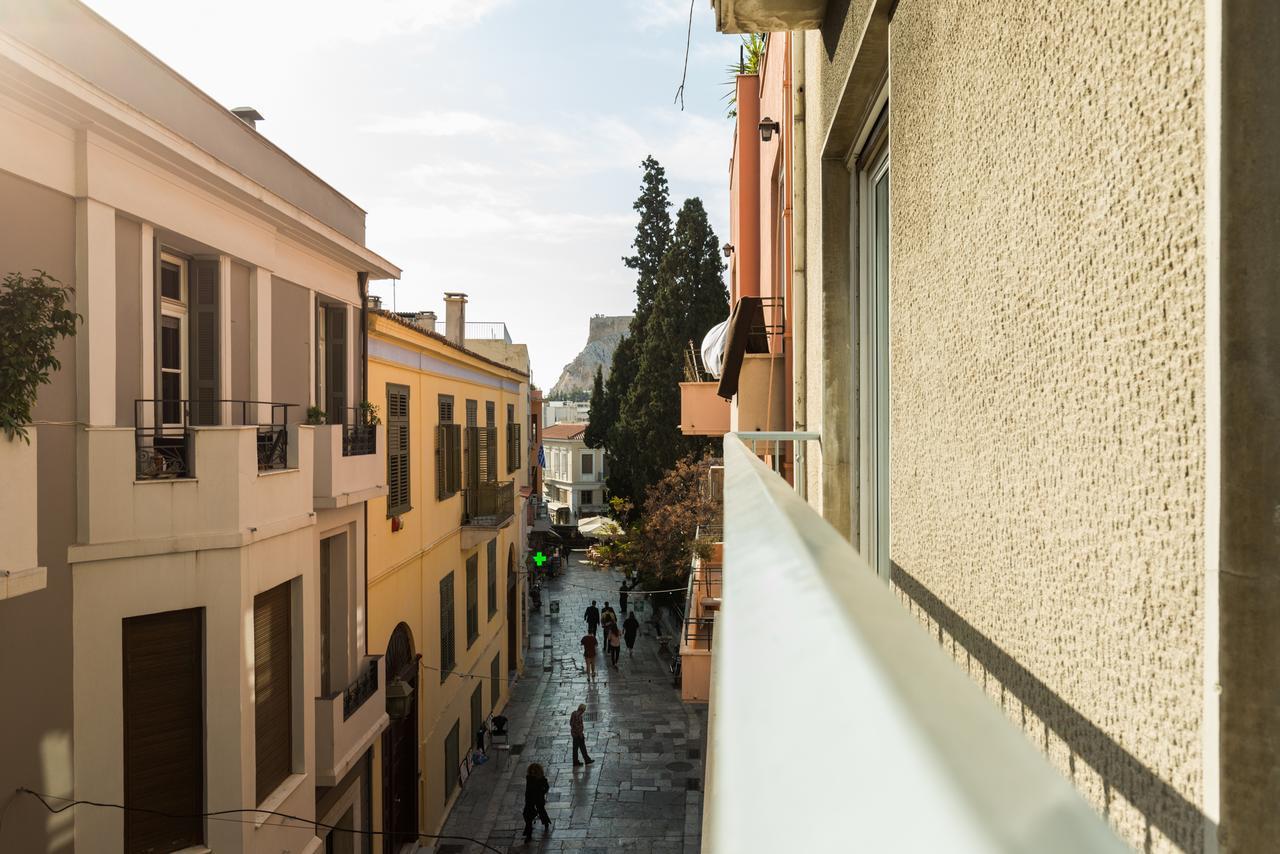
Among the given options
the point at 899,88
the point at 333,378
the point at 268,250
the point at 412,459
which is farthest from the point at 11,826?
the point at 412,459

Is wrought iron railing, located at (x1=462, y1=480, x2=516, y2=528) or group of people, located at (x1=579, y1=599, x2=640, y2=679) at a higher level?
wrought iron railing, located at (x1=462, y1=480, x2=516, y2=528)

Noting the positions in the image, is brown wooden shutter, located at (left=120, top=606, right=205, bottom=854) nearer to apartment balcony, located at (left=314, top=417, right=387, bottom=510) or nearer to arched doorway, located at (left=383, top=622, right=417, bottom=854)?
apartment balcony, located at (left=314, top=417, right=387, bottom=510)

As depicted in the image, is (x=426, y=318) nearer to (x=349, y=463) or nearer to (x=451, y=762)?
(x=451, y=762)

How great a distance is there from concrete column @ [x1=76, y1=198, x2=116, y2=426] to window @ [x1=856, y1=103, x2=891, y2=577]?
6.61 m

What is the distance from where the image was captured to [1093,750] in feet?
3.60

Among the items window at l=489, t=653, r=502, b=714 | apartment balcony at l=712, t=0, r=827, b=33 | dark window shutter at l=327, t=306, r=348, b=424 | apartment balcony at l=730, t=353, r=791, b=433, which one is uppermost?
apartment balcony at l=712, t=0, r=827, b=33

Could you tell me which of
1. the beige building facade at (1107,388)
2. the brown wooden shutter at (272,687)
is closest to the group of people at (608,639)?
the brown wooden shutter at (272,687)

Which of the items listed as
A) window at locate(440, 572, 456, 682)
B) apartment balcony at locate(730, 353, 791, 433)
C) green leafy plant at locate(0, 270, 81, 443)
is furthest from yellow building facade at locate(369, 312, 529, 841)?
apartment balcony at locate(730, 353, 791, 433)

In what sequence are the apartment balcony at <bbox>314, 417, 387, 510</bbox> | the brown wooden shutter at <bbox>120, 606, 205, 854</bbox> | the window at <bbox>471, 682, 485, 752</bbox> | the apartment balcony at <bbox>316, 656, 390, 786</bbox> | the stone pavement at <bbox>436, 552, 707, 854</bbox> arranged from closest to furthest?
the brown wooden shutter at <bbox>120, 606, 205, 854</bbox> < the apartment balcony at <bbox>316, 656, 390, 786</bbox> < the apartment balcony at <bbox>314, 417, 387, 510</bbox> < the stone pavement at <bbox>436, 552, 707, 854</bbox> < the window at <bbox>471, 682, 485, 752</bbox>

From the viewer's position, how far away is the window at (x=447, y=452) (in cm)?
1806

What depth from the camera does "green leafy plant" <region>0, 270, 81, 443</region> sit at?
19.5 feet

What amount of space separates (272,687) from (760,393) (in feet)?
20.4

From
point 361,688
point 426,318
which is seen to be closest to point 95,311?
point 361,688

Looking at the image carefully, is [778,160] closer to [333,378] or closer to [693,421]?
[693,421]
